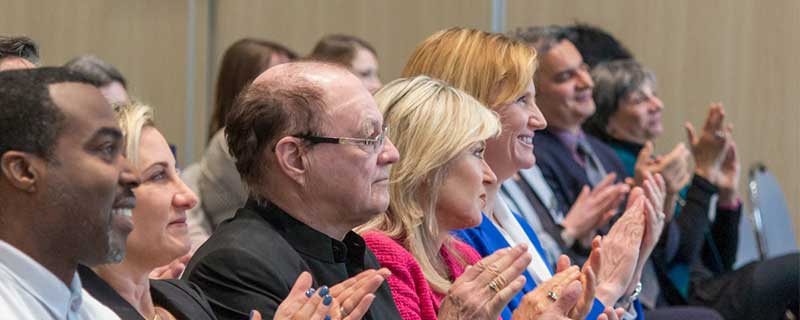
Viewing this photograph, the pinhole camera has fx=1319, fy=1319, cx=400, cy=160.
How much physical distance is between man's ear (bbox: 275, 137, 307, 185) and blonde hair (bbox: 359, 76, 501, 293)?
336 mm

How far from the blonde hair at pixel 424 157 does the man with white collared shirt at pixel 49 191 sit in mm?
1064

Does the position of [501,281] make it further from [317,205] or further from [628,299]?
[628,299]

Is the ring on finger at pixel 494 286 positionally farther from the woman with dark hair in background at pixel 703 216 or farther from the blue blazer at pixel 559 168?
the woman with dark hair in background at pixel 703 216

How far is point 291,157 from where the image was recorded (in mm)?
2281

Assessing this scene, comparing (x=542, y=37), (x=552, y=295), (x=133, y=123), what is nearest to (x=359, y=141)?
(x=133, y=123)

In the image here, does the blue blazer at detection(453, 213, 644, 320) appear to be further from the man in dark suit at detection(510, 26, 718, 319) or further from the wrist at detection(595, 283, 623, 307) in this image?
the man in dark suit at detection(510, 26, 718, 319)

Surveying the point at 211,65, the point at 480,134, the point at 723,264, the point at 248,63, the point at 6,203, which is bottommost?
the point at 723,264

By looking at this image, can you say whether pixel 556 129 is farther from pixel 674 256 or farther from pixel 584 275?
pixel 584 275

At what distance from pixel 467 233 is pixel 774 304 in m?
1.84

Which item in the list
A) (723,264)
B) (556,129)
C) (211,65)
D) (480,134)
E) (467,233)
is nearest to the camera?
(480,134)

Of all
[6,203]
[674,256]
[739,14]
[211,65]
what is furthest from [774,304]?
[6,203]

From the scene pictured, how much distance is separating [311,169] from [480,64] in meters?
0.84

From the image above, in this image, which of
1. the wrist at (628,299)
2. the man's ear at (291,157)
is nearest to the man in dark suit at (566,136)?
the wrist at (628,299)

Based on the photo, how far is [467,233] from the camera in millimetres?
2908
